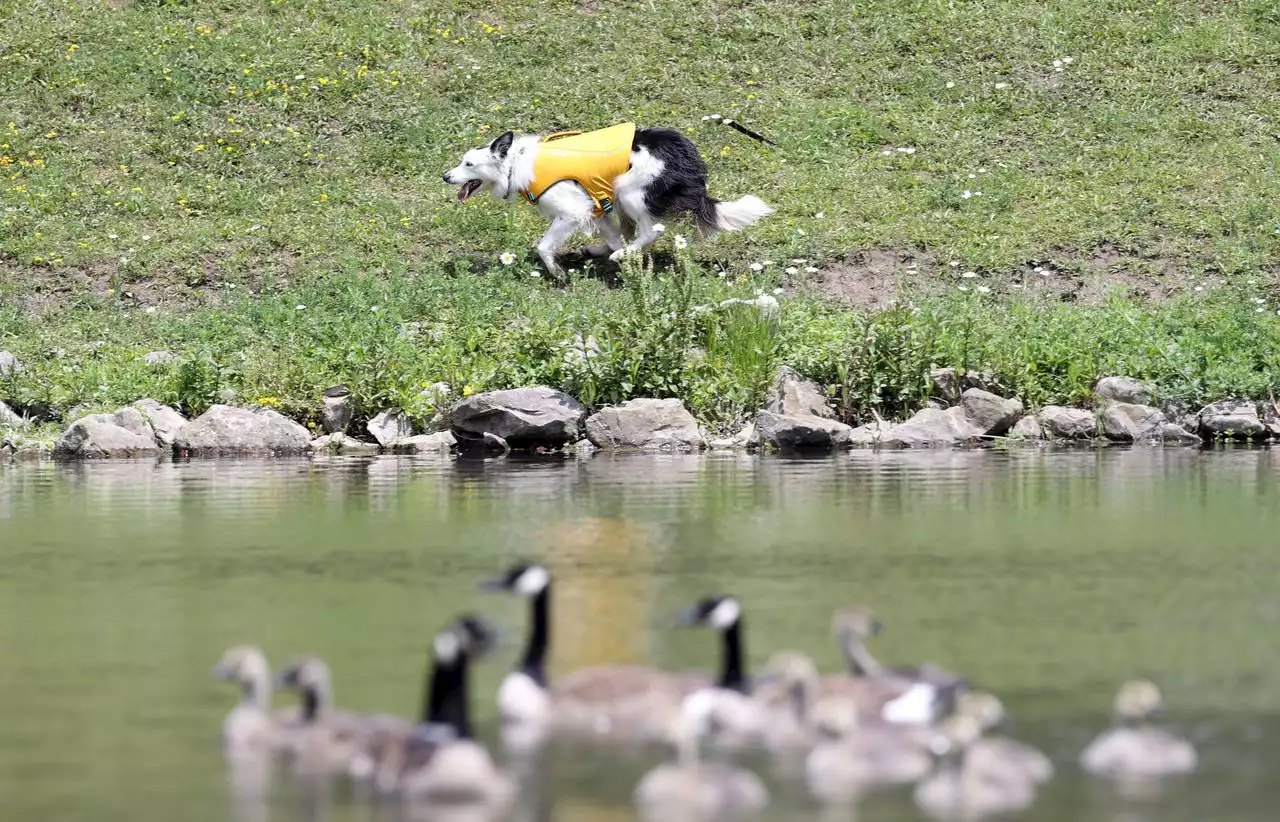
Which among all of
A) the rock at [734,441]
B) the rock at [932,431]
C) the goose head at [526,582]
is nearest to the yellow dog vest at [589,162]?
the rock at [734,441]

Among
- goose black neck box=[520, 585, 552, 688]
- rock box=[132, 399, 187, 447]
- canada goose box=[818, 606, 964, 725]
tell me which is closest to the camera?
canada goose box=[818, 606, 964, 725]

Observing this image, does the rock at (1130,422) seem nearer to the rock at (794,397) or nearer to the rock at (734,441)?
the rock at (794,397)

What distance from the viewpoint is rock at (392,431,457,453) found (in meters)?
17.7

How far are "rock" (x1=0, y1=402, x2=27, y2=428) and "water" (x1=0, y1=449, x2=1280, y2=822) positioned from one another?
10.1 ft

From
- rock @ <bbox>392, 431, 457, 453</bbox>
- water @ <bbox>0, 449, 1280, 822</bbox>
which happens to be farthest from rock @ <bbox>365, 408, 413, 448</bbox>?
water @ <bbox>0, 449, 1280, 822</bbox>

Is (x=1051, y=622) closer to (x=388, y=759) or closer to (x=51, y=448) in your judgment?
(x=388, y=759)

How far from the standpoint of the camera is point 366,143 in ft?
82.4

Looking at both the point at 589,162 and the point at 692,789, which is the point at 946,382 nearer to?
the point at 589,162

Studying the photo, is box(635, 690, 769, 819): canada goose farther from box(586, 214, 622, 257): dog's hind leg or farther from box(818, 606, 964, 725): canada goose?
box(586, 214, 622, 257): dog's hind leg

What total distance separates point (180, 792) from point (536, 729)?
4.27ft

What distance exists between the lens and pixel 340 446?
58.6 feet

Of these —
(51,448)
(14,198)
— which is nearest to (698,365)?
(51,448)

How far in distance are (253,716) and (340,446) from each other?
1127 centimetres

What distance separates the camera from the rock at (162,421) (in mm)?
17672
